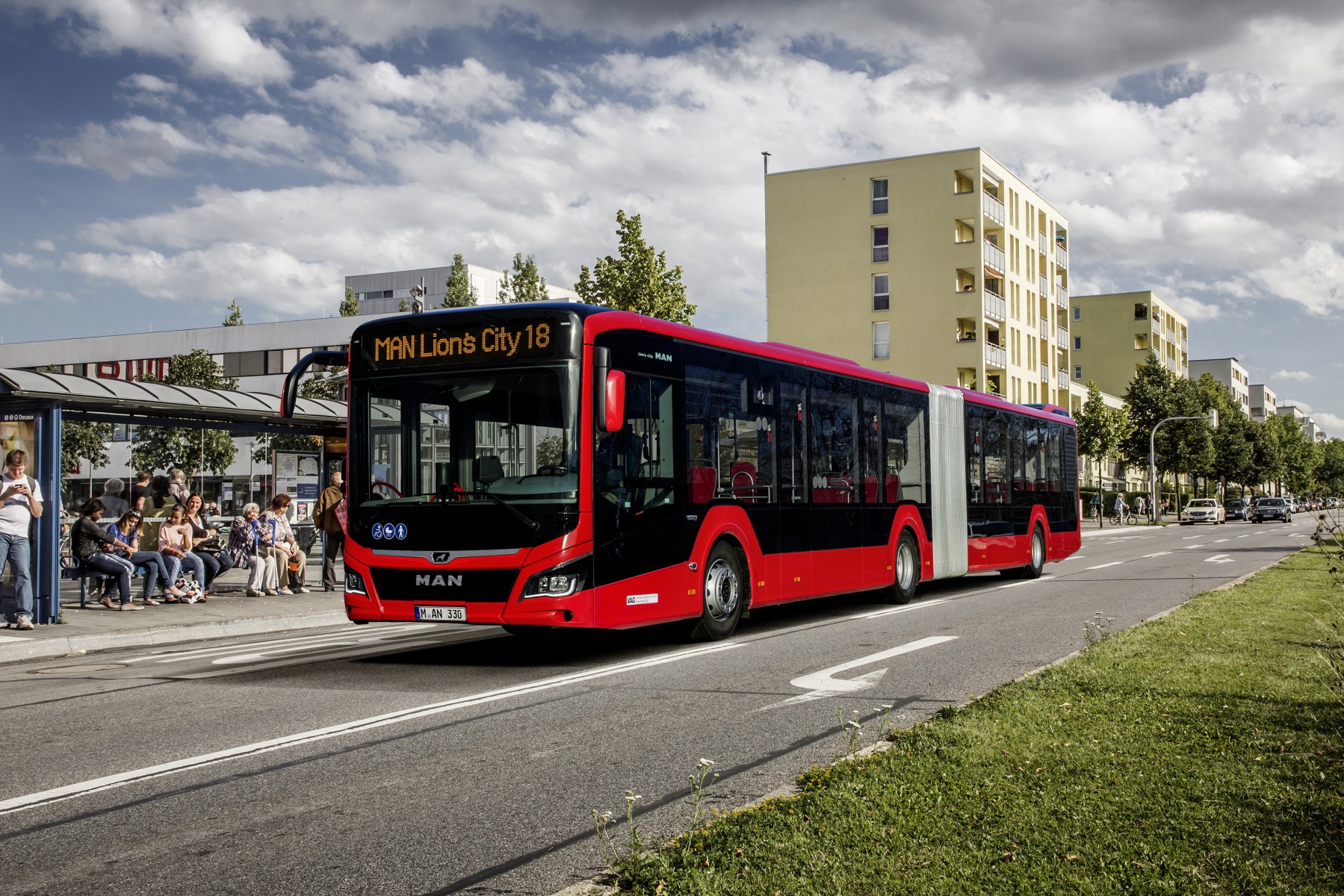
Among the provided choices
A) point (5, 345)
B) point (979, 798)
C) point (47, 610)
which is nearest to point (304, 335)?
point (5, 345)

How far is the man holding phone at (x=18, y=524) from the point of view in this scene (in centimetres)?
1215

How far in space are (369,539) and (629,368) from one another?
8.65 ft

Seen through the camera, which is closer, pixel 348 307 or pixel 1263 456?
pixel 348 307

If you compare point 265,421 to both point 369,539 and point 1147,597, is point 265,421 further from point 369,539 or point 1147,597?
point 1147,597

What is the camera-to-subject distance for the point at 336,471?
19328 millimetres

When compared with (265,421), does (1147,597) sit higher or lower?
lower

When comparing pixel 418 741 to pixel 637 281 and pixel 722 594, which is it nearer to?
pixel 722 594

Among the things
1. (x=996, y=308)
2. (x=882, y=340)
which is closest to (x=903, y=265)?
(x=882, y=340)

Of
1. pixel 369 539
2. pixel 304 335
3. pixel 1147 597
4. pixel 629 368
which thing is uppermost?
pixel 304 335

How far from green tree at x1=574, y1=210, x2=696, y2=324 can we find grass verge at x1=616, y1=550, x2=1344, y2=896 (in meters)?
26.5

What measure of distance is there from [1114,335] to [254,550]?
105 metres

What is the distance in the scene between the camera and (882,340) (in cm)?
6272

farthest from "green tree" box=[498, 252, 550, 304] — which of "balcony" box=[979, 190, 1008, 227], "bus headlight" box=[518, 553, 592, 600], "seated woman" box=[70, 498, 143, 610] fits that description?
"bus headlight" box=[518, 553, 592, 600]

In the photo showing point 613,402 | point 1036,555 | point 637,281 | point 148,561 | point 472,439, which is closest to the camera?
point 613,402
